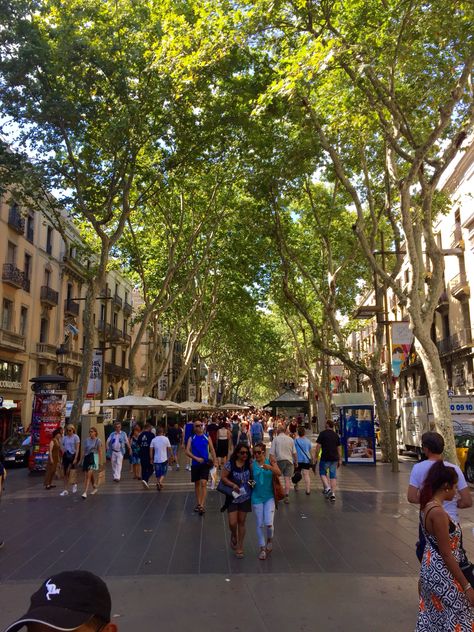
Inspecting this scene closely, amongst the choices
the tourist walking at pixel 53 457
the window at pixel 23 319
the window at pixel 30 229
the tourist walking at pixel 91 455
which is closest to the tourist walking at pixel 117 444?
the tourist walking at pixel 53 457

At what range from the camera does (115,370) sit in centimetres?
4662

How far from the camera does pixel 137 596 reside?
5.70 m

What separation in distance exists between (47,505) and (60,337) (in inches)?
1027

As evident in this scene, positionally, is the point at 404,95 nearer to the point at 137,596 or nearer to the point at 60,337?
the point at 137,596

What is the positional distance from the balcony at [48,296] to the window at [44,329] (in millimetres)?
1035

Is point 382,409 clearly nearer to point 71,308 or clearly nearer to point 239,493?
point 239,493

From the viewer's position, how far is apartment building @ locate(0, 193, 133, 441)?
28.8 metres

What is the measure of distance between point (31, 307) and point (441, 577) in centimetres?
3158

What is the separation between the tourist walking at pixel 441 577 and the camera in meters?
3.42

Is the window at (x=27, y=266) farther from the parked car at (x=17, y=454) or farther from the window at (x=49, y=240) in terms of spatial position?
the parked car at (x=17, y=454)

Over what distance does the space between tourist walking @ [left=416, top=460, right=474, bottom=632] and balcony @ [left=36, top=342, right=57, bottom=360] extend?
31.4 meters

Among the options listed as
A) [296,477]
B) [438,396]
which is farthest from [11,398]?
[438,396]

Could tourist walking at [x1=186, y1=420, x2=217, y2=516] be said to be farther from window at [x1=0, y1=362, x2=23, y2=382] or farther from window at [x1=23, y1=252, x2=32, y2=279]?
window at [x1=23, y1=252, x2=32, y2=279]

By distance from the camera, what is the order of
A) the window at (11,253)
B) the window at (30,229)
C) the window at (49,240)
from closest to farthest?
the window at (11,253) → the window at (30,229) → the window at (49,240)
